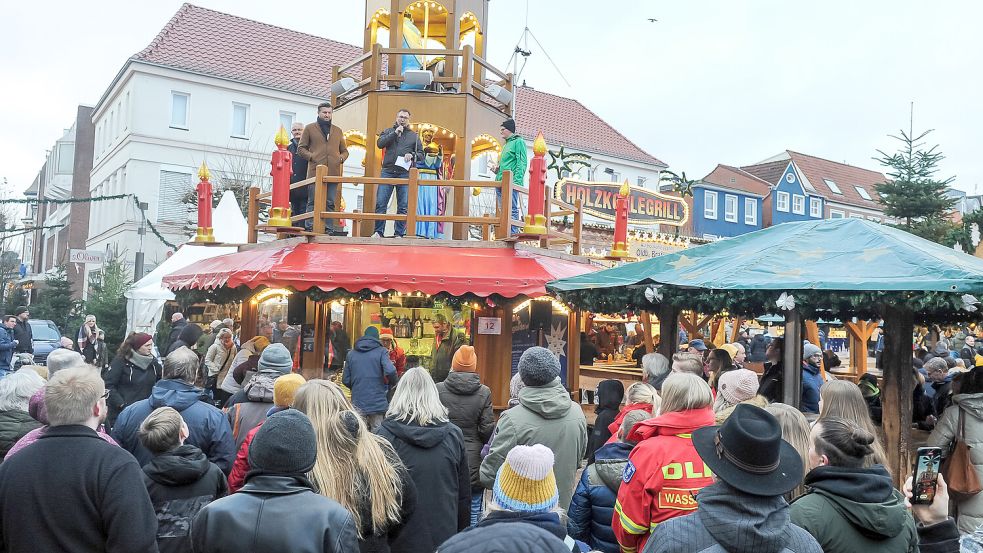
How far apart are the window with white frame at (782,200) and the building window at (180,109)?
32583mm

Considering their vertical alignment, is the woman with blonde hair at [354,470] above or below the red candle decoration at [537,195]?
below

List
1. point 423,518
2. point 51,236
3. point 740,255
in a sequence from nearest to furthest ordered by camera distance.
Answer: point 423,518, point 740,255, point 51,236

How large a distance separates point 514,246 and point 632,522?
803 cm

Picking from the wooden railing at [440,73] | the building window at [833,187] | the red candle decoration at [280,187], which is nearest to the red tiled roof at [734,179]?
the building window at [833,187]

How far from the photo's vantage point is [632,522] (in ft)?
12.0

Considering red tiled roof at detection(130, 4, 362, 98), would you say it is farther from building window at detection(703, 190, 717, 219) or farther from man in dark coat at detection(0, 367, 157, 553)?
man in dark coat at detection(0, 367, 157, 553)

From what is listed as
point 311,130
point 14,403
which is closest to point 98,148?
point 311,130

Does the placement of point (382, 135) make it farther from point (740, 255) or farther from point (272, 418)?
point (272, 418)

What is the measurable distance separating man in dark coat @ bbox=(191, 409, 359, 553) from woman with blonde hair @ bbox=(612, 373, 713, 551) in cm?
140

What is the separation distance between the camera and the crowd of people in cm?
262

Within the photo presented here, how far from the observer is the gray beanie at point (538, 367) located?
5.02 metres

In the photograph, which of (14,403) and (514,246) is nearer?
(14,403)

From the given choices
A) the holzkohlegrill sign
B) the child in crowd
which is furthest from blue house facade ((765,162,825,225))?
the child in crowd

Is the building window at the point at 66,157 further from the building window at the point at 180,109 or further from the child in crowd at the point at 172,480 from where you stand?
the child in crowd at the point at 172,480
